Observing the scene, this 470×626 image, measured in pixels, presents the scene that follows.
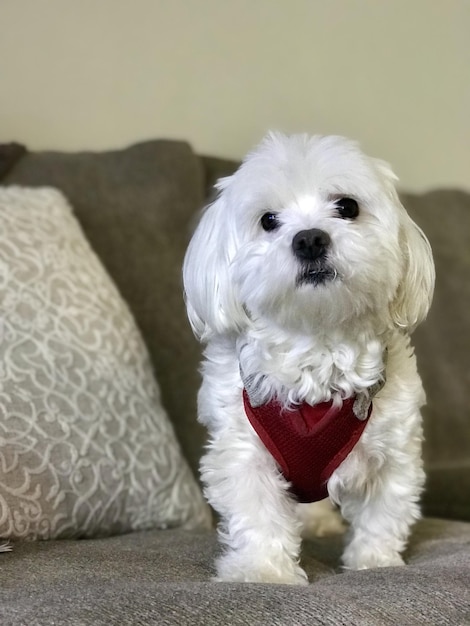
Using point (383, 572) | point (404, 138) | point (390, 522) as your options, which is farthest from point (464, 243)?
point (383, 572)

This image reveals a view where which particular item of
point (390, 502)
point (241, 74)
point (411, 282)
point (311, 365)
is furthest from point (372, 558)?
point (241, 74)

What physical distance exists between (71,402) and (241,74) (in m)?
1.21

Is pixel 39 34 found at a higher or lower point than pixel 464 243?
higher

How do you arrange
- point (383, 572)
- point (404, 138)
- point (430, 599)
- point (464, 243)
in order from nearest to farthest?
point (430, 599) < point (383, 572) < point (464, 243) < point (404, 138)

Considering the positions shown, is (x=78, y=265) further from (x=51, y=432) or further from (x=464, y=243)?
(x=464, y=243)

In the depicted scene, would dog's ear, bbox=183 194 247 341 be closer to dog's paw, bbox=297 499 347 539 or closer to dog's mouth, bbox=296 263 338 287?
dog's mouth, bbox=296 263 338 287

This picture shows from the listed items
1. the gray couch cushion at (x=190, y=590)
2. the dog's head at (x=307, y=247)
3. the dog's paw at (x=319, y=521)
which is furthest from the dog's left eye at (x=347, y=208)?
the dog's paw at (x=319, y=521)

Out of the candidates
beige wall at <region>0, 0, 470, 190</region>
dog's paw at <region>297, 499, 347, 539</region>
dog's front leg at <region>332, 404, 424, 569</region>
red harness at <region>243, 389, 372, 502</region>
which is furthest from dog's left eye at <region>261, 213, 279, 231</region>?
beige wall at <region>0, 0, 470, 190</region>

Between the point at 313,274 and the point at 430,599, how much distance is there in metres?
0.42

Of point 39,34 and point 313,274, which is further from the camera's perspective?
point 39,34

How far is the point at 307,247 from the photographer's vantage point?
1.05m

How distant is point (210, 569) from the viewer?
1128mm

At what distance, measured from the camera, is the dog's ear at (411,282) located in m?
1.13

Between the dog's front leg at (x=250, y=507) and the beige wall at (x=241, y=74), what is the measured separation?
1.07 m
